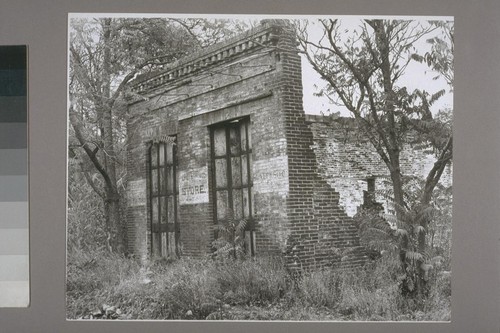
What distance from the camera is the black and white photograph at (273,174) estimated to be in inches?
225

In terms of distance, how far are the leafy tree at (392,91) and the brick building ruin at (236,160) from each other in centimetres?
34

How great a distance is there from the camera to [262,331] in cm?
575

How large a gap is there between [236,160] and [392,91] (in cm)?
159

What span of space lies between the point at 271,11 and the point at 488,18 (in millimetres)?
1985

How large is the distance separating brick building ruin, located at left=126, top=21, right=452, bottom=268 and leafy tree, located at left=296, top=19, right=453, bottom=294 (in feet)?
1.12

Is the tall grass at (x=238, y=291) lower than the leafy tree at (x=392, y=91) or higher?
lower

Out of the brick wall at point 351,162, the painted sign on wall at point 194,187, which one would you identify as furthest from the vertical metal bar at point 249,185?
the brick wall at point 351,162

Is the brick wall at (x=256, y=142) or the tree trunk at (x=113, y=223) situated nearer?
the brick wall at (x=256, y=142)

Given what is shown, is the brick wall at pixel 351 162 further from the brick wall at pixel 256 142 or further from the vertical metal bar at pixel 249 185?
the vertical metal bar at pixel 249 185

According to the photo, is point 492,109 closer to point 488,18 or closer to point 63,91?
point 488,18

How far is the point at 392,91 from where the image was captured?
5.75 meters

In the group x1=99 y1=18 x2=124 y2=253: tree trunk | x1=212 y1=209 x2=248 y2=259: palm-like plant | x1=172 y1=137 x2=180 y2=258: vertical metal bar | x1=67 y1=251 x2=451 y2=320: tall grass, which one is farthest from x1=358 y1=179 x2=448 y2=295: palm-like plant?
x1=99 y1=18 x2=124 y2=253: tree trunk

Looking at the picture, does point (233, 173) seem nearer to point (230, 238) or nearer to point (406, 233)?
point (230, 238)

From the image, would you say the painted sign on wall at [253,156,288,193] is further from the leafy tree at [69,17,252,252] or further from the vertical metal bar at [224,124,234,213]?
the leafy tree at [69,17,252,252]
